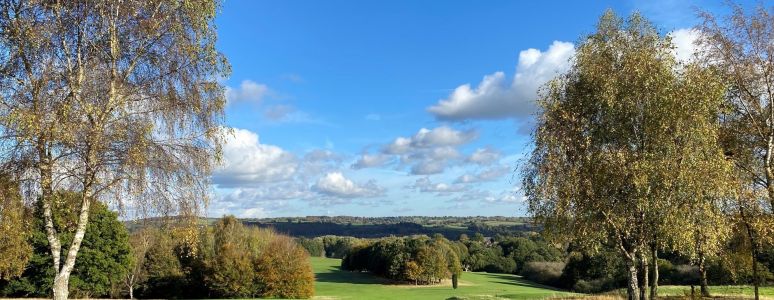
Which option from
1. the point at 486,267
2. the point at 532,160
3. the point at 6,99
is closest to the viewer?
the point at 6,99

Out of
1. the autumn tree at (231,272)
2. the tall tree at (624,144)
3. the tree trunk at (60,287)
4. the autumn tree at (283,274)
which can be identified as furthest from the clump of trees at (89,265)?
the tall tree at (624,144)

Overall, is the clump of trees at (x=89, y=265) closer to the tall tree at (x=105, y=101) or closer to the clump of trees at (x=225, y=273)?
the clump of trees at (x=225, y=273)

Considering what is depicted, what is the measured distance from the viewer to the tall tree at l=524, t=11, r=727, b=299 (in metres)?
20.7

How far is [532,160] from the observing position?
2373 cm

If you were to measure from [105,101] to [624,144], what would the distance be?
1950cm

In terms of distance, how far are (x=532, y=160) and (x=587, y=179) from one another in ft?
8.44

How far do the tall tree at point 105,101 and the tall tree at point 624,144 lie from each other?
1443 centimetres

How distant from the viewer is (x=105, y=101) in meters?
15.1

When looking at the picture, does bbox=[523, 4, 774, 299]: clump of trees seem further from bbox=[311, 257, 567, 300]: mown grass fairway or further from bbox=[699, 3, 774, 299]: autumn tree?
bbox=[311, 257, 567, 300]: mown grass fairway

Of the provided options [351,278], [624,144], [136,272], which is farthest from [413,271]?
[624,144]

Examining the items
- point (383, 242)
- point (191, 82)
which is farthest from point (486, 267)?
point (191, 82)

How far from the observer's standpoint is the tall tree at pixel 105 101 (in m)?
14.0

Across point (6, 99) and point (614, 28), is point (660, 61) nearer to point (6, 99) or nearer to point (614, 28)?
point (614, 28)

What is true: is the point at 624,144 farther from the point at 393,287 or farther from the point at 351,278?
the point at 351,278
